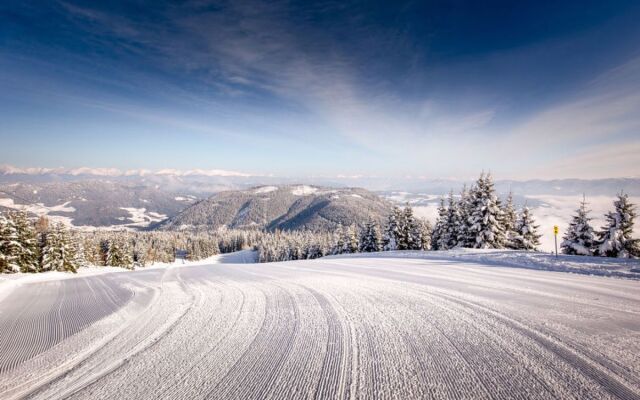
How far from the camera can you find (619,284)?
21.9 ft

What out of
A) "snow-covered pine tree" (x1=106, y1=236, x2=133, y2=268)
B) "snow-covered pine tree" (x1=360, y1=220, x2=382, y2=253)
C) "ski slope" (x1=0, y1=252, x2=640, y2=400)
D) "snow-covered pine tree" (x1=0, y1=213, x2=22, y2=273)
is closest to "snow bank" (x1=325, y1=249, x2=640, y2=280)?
"ski slope" (x1=0, y1=252, x2=640, y2=400)

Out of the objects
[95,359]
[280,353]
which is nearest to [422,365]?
[280,353]

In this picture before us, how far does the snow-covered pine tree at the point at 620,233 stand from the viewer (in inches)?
858

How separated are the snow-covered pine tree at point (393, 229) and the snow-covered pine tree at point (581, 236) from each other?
1611cm

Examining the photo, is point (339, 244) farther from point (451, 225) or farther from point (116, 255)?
point (116, 255)

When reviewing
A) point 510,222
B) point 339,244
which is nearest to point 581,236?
point 510,222

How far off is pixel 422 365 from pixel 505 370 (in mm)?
783

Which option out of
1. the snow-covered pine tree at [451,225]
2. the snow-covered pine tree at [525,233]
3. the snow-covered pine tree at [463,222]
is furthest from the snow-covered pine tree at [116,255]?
the snow-covered pine tree at [525,233]

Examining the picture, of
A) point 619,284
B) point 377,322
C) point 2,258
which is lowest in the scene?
point 2,258

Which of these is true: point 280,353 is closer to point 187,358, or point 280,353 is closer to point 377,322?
point 187,358

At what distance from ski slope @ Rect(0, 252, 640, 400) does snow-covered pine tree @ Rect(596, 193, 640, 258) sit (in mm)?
24432

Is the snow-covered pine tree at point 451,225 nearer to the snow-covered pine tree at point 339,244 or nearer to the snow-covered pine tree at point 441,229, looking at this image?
the snow-covered pine tree at point 441,229

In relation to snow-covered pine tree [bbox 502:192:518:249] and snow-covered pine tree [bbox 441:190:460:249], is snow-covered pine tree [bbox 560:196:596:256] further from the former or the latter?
snow-covered pine tree [bbox 441:190:460:249]

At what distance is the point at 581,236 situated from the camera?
81.1 feet
